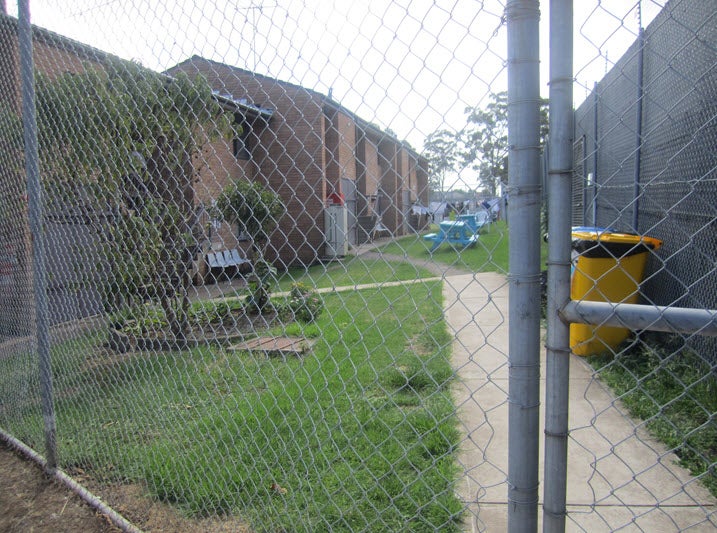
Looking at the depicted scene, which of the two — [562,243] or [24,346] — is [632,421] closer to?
[562,243]

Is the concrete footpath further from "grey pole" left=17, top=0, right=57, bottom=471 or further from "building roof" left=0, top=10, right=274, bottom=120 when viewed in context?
"grey pole" left=17, top=0, right=57, bottom=471

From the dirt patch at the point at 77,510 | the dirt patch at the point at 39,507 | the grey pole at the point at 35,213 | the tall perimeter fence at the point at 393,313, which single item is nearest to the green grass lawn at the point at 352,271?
the tall perimeter fence at the point at 393,313

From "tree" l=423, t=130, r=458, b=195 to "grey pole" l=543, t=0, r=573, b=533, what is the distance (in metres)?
0.24

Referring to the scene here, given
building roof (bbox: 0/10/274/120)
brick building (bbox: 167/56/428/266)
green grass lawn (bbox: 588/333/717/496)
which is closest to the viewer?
brick building (bbox: 167/56/428/266)

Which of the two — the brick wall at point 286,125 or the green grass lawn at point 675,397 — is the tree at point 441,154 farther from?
the green grass lawn at point 675,397

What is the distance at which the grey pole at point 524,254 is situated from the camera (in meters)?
1.18

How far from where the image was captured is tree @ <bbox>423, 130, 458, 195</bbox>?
1321 millimetres

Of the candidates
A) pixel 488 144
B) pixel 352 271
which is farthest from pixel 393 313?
pixel 488 144

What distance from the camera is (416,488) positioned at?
2.81 m

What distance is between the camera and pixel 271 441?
3.42m

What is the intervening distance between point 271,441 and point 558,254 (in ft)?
8.93

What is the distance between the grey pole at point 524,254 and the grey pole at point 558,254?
0.12 feet

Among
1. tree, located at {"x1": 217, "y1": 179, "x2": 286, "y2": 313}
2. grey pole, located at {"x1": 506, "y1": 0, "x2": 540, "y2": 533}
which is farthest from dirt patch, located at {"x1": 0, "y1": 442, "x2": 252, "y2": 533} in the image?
grey pole, located at {"x1": 506, "y1": 0, "x2": 540, "y2": 533}

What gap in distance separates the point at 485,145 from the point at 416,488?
6.97ft
